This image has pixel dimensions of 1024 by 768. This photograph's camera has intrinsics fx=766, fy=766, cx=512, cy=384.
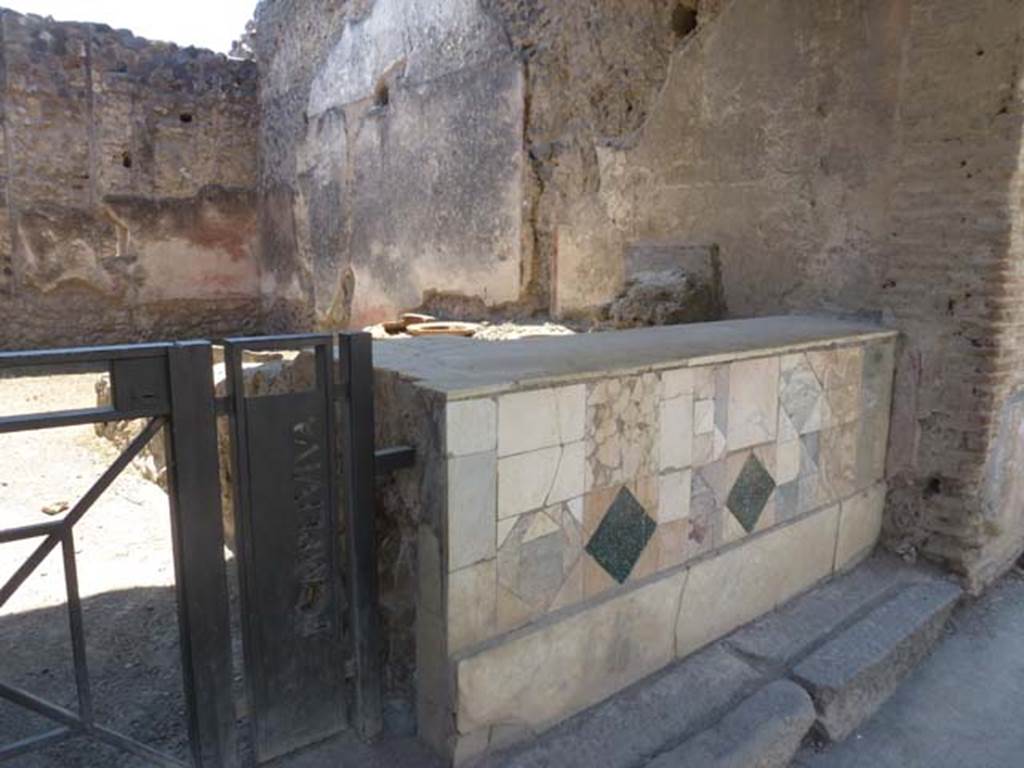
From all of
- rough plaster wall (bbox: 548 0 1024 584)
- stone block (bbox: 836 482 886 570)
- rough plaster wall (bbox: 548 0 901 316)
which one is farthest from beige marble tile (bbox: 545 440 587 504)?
rough plaster wall (bbox: 548 0 901 316)

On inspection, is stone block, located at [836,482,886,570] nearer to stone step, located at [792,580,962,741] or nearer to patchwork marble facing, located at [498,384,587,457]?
stone step, located at [792,580,962,741]

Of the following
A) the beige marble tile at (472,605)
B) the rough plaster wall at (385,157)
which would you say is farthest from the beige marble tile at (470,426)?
the rough plaster wall at (385,157)

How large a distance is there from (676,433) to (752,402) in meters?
0.40

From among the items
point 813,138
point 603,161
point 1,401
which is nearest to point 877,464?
point 813,138

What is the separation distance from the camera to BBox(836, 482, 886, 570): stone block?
3102mm

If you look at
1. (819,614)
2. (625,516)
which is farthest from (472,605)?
(819,614)

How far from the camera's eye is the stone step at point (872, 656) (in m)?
2.36

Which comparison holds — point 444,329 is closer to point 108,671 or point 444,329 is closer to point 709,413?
point 709,413

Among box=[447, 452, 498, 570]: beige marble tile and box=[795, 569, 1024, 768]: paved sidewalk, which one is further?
box=[795, 569, 1024, 768]: paved sidewalk

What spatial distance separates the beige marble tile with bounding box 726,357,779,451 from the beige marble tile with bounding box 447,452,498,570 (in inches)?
38.8

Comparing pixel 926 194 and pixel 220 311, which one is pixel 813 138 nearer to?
pixel 926 194

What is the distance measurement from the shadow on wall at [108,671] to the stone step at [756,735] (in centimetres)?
129

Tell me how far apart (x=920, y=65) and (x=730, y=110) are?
98 centimetres

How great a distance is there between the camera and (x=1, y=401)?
6.52 meters
